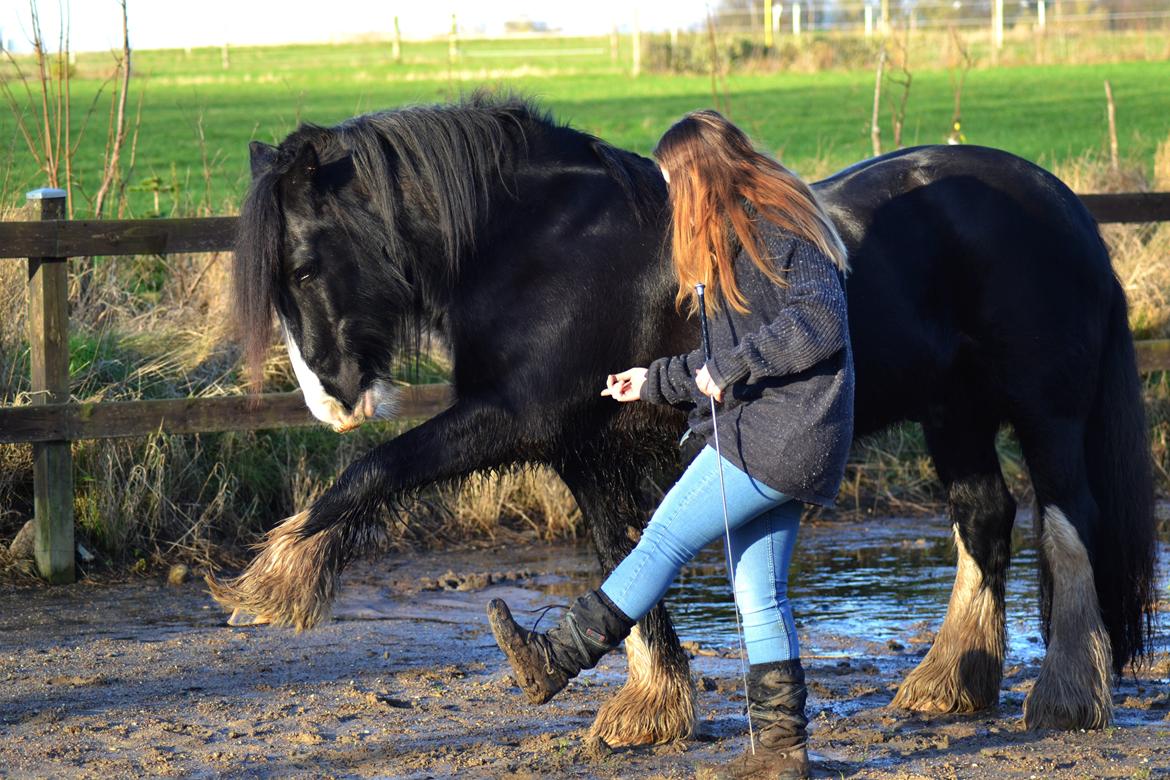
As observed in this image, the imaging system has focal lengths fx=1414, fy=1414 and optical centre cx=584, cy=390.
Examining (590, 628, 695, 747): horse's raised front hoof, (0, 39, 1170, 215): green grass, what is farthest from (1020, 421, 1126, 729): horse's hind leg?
(0, 39, 1170, 215): green grass

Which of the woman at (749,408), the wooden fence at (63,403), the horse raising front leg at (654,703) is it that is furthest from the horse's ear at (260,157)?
the wooden fence at (63,403)

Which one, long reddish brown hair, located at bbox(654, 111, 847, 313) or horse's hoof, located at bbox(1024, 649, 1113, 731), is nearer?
long reddish brown hair, located at bbox(654, 111, 847, 313)

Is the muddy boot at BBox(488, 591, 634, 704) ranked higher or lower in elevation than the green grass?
lower

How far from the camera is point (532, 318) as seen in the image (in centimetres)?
426

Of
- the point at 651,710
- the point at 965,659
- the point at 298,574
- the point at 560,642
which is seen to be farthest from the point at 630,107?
the point at 560,642

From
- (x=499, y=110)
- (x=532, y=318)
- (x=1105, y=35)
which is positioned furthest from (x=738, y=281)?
(x=1105, y=35)

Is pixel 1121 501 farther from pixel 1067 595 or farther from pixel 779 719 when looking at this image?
pixel 779 719

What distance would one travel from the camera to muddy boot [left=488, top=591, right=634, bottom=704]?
3768 mm

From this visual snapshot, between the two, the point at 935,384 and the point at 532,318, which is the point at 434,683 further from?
the point at 935,384

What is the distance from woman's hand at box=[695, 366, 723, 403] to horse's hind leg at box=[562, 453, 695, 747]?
0.97 metres

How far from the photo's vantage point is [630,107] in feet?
91.9

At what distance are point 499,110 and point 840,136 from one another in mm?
18629

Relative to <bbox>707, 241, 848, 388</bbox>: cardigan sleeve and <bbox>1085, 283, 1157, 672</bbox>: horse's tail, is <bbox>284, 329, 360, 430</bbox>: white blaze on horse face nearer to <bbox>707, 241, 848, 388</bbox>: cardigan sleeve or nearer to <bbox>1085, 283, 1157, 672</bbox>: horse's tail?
<bbox>707, 241, 848, 388</bbox>: cardigan sleeve

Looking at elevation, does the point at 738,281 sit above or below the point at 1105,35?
below
